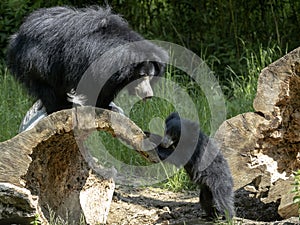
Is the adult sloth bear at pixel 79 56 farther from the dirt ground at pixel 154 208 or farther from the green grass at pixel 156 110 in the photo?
the dirt ground at pixel 154 208

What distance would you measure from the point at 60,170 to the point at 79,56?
129 cm

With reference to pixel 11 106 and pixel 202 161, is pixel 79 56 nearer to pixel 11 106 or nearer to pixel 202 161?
pixel 202 161

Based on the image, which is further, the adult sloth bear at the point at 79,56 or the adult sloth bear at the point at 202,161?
the adult sloth bear at the point at 79,56

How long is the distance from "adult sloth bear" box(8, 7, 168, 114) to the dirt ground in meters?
0.79

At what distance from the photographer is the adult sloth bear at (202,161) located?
14.0 ft

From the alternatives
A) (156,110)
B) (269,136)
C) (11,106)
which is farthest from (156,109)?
(269,136)

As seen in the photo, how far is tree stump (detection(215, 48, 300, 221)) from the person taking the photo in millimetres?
4777

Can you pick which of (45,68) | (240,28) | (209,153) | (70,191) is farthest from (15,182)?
(240,28)

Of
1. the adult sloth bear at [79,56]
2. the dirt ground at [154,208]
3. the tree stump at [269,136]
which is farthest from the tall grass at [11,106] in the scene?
the tree stump at [269,136]

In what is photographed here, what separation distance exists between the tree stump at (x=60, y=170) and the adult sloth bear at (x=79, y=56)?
95cm

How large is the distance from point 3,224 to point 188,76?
4.71 m

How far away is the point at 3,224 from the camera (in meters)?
3.93

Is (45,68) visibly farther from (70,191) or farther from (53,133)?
(53,133)

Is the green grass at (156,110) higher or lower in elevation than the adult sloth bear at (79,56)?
lower
